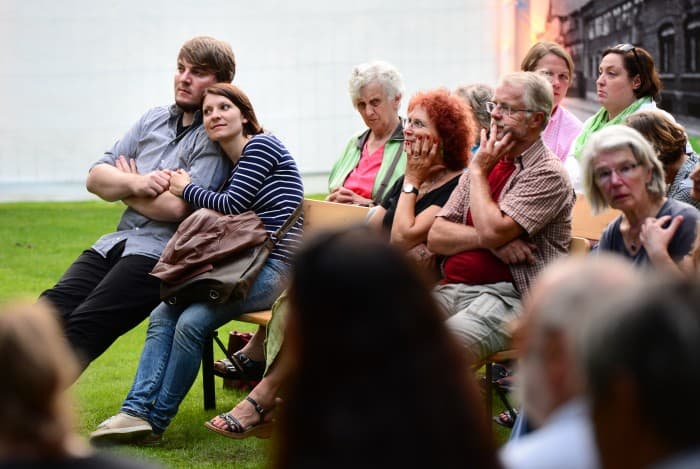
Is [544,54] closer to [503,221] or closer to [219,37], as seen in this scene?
[503,221]

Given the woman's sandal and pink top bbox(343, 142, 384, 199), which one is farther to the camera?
pink top bbox(343, 142, 384, 199)

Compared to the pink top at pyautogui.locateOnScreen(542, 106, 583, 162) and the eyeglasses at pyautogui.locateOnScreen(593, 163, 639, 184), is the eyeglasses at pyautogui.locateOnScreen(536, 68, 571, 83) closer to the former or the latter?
the pink top at pyautogui.locateOnScreen(542, 106, 583, 162)

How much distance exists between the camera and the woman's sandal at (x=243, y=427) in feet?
17.6

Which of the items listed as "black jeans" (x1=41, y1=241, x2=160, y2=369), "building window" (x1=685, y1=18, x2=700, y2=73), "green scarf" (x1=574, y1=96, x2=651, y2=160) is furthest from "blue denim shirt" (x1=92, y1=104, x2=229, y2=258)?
"building window" (x1=685, y1=18, x2=700, y2=73)

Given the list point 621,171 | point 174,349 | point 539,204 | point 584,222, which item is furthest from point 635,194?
point 174,349

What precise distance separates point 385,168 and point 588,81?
8394 mm

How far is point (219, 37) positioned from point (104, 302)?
11104 millimetres

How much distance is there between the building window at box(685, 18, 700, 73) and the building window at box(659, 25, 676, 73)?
10.0 inches

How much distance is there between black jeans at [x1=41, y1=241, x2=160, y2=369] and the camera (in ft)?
18.8

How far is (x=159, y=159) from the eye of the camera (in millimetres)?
6125

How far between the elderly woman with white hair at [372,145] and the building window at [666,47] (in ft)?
24.9

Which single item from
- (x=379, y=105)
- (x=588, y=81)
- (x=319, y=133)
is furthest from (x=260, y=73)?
(x=379, y=105)

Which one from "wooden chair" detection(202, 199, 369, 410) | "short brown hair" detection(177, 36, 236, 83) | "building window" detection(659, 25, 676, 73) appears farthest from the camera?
"building window" detection(659, 25, 676, 73)

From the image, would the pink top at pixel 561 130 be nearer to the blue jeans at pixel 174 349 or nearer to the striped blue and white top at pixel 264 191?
the striped blue and white top at pixel 264 191
